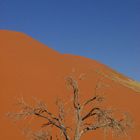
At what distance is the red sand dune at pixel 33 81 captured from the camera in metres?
19.7

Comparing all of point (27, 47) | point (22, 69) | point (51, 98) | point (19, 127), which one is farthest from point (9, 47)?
point (19, 127)

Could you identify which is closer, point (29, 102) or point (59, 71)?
point (29, 102)

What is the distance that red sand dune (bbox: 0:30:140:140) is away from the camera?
1973 cm

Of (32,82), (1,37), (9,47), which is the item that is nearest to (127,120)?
(32,82)

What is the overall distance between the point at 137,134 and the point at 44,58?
1173 centimetres

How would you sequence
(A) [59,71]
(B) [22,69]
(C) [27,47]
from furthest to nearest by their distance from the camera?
(C) [27,47]
(A) [59,71]
(B) [22,69]

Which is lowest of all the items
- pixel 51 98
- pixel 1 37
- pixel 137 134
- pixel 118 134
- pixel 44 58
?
pixel 118 134

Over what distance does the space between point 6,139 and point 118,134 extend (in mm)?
7926

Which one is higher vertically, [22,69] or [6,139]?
[22,69]

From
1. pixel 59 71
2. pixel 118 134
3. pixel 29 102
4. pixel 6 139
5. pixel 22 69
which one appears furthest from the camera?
pixel 59 71

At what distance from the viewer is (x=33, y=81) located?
78.2 feet

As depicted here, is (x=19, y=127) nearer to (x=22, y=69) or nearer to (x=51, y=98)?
(x=51, y=98)

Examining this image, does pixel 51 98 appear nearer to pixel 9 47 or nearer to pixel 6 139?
pixel 6 139

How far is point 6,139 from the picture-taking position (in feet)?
55.2
